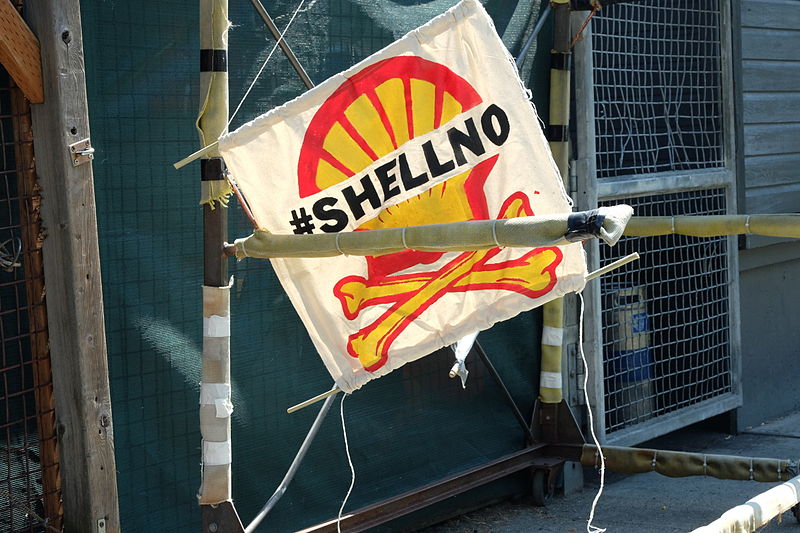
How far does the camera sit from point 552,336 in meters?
5.20

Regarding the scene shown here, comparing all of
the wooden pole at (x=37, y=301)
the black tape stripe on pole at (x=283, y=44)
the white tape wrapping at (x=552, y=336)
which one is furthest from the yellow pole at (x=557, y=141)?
the wooden pole at (x=37, y=301)

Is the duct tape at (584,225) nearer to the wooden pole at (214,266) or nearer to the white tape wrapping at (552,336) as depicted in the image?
the wooden pole at (214,266)

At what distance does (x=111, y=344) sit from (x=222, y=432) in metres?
0.67

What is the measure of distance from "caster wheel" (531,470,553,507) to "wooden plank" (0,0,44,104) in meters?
3.14

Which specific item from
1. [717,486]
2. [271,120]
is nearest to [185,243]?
[271,120]

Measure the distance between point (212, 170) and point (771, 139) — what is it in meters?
4.87

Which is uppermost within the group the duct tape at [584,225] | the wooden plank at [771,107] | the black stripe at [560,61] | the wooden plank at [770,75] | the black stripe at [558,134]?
the wooden plank at [770,75]

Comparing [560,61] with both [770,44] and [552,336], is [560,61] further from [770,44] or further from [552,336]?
[770,44]

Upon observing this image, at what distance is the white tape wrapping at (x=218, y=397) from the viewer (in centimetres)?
318

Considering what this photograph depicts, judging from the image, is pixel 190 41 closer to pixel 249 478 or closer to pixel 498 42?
pixel 498 42

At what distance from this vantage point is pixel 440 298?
3.27 metres

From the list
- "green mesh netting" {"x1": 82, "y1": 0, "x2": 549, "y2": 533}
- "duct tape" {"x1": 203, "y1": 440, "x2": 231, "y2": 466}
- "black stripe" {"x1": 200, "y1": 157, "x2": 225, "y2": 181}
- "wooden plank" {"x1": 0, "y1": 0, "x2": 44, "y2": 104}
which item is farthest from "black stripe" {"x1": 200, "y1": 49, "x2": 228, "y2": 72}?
"duct tape" {"x1": 203, "y1": 440, "x2": 231, "y2": 466}

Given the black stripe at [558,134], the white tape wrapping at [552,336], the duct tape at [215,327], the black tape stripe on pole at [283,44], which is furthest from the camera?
the white tape wrapping at [552,336]

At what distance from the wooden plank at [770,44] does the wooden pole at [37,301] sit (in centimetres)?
487
